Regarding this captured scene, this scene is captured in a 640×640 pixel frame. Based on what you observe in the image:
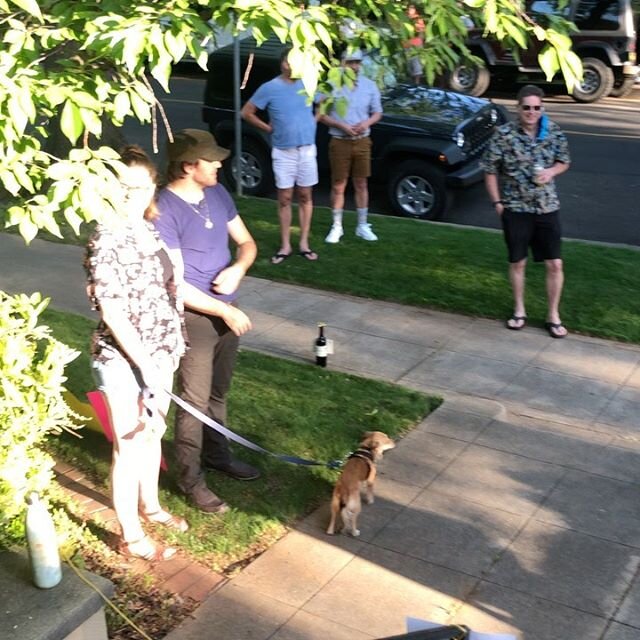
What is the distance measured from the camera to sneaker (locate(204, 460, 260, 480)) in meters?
5.03

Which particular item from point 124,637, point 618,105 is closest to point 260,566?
point 124,637

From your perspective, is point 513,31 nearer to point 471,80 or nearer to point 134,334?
point 134,334

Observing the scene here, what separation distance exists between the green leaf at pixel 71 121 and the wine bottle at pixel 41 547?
133cm

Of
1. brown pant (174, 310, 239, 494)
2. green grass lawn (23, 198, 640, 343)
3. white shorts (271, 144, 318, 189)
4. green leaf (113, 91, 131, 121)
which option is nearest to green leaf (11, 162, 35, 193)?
green leaf (113, 91, 131, 121)

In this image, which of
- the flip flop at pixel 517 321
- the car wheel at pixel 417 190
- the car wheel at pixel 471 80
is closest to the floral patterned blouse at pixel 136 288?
the flip flop at pixel 517 321

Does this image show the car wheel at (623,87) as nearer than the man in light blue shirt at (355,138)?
No

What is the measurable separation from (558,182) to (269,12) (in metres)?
10.00

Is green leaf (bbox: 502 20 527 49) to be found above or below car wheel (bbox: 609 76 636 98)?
above

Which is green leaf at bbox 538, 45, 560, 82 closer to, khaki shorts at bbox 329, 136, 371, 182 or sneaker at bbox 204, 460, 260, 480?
sneaker at bbox 204, 460, 260, 480

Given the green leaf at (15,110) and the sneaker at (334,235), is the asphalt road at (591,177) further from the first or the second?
the green leaf at (15,110)

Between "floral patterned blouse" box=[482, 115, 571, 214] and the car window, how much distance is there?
1325 centimetres

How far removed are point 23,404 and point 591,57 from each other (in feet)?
60.3

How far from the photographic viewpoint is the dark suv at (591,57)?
1877cm

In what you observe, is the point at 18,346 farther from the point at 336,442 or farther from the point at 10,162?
the point at 336,442
